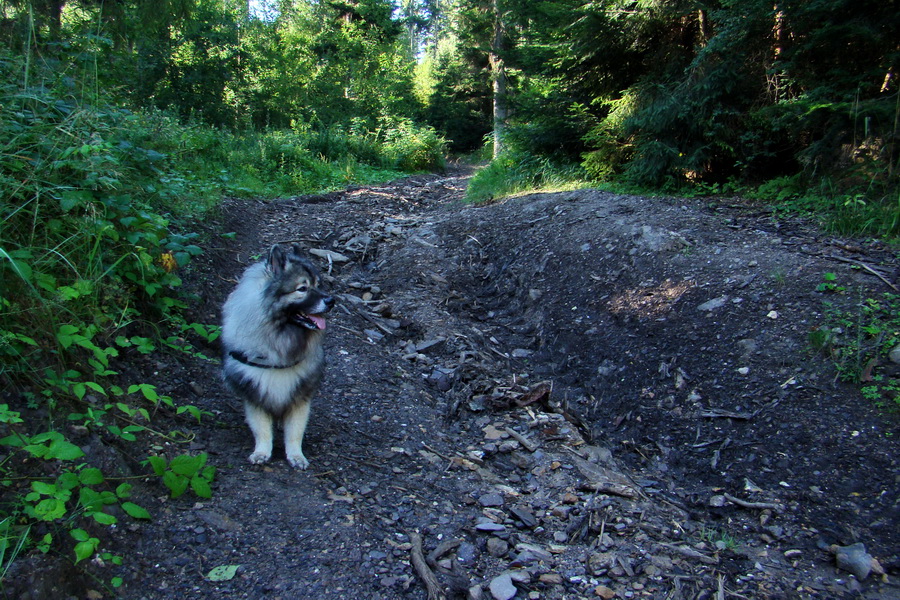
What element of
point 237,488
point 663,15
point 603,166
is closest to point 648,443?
point 237,488

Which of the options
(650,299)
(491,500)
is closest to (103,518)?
(491,500)

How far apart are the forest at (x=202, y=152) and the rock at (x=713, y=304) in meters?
1.85

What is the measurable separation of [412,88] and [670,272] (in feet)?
80.8

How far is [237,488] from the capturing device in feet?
9.55

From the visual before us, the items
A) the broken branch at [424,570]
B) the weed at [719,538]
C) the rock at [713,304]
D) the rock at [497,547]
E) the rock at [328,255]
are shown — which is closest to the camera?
the broken branch at [424,570]

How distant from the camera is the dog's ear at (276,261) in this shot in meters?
3.15

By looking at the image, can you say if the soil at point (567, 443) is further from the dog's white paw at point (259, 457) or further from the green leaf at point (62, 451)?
the green leaf at point (62, 451)

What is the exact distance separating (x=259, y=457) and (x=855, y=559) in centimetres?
325

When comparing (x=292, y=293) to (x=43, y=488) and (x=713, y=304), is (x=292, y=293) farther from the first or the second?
(x=713, y=304)

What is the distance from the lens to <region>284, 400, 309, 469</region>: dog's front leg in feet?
10.9

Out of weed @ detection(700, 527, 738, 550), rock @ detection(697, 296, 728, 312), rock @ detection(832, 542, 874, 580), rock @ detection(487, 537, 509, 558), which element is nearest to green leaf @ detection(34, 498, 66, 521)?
rock @ detection(487, 537, 509, 558)

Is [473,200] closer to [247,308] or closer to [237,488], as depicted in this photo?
[247,308]

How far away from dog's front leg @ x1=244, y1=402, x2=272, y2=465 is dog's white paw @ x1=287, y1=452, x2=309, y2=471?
127 mm

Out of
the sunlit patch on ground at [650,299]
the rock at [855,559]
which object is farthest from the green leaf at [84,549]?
the sunlit patch on ground at [650,299]
